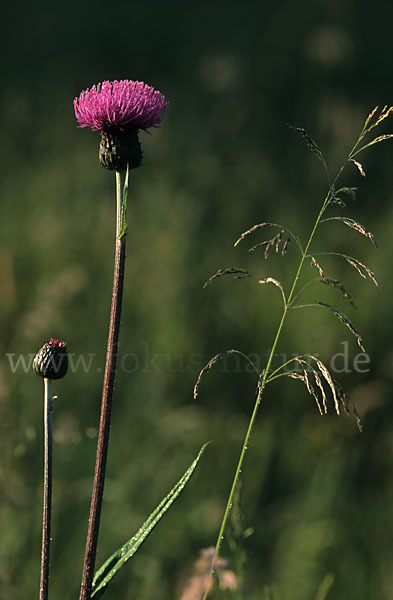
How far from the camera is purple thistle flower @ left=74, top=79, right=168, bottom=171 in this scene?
4.61 feet

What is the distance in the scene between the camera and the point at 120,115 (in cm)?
142

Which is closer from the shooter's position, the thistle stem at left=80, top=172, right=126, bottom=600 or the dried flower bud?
Answer: the thistle stem at left=80, top=172, right=126, bottom=600

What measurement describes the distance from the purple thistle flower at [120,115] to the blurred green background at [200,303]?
68cm

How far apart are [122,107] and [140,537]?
87cm

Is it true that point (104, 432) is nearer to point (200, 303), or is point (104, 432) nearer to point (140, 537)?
point (140, 537)

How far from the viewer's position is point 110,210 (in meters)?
4.07

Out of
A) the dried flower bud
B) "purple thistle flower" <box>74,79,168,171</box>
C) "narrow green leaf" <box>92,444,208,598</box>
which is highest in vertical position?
"purple thistle flower" <box>74,79,168,171</box>

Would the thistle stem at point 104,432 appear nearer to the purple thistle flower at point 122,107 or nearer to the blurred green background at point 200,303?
the purple thistle flower at point 122,107

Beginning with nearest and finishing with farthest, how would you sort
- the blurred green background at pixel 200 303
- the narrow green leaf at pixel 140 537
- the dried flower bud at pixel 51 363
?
the narrow green leaf at pixel 140 537, the dried flower bud at pixel 51 363, the blurred green background at pixel 200 303

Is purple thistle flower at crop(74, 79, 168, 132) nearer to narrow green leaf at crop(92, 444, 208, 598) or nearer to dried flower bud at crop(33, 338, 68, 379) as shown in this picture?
dried flower bud at crop(33, 338, 68, 379)

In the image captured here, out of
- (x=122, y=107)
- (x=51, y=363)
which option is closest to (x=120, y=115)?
(x=122, y=107)

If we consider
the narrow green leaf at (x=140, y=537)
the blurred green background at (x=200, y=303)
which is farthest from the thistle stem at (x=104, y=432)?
the blurred green background at (x=200, y=303)

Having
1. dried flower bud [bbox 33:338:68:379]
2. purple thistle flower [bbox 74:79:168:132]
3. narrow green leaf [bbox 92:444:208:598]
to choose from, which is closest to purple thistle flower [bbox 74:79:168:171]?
purple thistle flower [bbox 74:79:168:132]

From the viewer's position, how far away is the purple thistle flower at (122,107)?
1.41m
